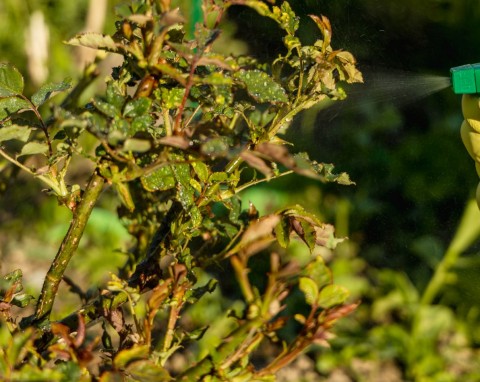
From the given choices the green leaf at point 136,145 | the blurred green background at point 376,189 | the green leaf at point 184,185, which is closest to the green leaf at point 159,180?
the green leaf at point 184,185

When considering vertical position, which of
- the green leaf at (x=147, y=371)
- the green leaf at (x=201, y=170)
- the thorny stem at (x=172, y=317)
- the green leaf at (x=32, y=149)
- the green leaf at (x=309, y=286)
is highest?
the green leaf at (x=32, y=149)

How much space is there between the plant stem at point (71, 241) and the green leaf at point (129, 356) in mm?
256

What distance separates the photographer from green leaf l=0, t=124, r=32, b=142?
38.3 inches

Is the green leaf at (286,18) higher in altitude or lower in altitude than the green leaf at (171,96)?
higher

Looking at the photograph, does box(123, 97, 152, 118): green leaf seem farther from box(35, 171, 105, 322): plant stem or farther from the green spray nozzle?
the green spray nozzle

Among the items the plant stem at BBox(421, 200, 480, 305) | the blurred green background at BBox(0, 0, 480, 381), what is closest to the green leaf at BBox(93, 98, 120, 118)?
the blurred green background at BBox(0, 0, 480, 381)

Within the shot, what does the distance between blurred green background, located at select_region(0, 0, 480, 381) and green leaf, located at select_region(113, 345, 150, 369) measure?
4.46 ft

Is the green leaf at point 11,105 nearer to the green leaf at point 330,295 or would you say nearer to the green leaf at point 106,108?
the green leaf at point 106,108

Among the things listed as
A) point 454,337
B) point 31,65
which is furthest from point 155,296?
point 31,65

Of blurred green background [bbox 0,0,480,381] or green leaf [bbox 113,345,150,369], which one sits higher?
green leaf [bbox 113,345,150,369]

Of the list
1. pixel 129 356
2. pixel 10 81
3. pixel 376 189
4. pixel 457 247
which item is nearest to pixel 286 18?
pixel 10 81

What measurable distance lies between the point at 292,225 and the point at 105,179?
268 mm

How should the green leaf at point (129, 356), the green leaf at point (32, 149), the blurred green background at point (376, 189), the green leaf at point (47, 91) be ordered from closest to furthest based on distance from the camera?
the green leaf at point (129, 356) < the green leaf at point (32, 149) < the green leaf at point (47, 91) < the blurred green background at point (376, 189)

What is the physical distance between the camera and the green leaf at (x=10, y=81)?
1.01 meters
